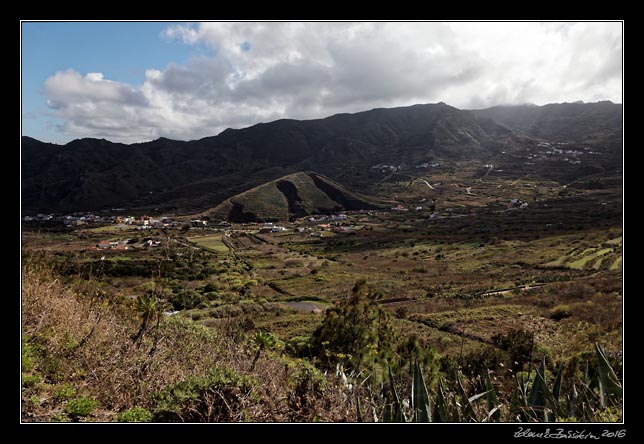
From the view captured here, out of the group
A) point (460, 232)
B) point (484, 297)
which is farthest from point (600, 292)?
point (460, 232)

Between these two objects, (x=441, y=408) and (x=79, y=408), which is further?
(x=79, y=408)

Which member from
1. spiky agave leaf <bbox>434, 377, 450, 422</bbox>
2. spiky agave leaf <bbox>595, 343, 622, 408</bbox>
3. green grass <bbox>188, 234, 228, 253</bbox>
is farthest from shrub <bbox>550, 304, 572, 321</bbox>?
green grass <bbox>188, 234, 228, 253</bbox>

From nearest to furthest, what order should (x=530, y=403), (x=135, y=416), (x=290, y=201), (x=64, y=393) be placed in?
(x=530, y=403) < (x=135, y=416) < (x=64, y=393) < (x=290, y=201)

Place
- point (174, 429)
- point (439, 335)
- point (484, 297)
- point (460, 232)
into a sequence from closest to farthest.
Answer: point (174, 429) < point (439, 335) < point (484, 297) < point (460, 232)

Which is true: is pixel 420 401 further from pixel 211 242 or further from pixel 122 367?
pixel 211 242

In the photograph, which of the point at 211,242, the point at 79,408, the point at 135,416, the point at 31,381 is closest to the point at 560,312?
the point at 135,416

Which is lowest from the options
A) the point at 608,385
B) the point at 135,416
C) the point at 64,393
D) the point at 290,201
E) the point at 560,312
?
the point at 560,312

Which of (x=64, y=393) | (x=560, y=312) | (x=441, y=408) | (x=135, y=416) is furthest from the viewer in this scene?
(x=560, y=312)

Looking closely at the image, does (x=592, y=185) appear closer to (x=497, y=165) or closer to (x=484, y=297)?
(x=497, y=165)

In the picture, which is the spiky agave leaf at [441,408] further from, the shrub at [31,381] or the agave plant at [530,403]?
the shrub at [31,381]

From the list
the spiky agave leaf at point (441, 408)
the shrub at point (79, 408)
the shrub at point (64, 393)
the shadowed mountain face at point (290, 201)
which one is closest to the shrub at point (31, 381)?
the shrub at point (64, 393)

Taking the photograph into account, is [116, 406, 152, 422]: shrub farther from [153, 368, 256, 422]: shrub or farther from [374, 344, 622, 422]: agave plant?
[374, 344, 622, 422]: agave plant
